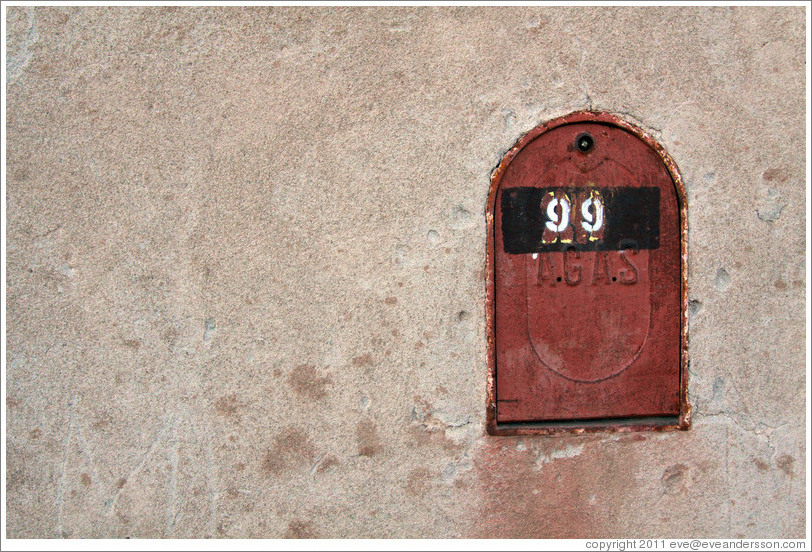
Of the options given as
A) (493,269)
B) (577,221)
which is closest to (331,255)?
(493,269)

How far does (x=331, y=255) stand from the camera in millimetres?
1729

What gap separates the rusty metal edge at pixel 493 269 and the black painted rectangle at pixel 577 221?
0.23 ft

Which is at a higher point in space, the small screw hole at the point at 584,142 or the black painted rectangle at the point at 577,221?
the small screw hole at the point at 584,142

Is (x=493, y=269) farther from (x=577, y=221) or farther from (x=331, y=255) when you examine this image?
(x=331, y=255)

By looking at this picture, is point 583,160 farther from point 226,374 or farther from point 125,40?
point 125,40

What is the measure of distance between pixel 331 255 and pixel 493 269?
571mm

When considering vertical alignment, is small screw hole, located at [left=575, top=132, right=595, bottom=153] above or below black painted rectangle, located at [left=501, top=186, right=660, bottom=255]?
above

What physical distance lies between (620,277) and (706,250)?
1.10 feet

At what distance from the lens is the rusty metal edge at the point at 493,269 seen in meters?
1.71

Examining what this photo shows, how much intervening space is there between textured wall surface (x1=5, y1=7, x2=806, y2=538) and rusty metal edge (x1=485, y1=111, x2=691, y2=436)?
0.03 metres

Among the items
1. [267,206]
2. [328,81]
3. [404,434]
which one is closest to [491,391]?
[404,434]

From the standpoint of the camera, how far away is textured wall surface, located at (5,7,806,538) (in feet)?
5.63

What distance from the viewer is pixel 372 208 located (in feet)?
5.65

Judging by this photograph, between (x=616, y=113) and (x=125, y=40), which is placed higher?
(x=125, y=40)
